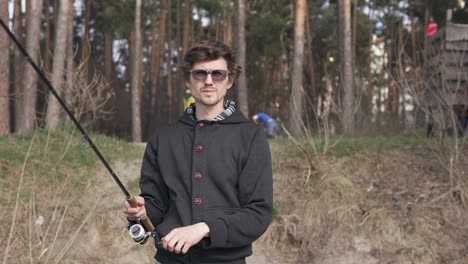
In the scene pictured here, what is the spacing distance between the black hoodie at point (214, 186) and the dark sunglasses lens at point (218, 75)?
0.16 meters

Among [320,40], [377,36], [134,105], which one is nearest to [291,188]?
[134,105]

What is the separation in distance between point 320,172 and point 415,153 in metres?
1.54

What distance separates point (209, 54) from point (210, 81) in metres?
0.11

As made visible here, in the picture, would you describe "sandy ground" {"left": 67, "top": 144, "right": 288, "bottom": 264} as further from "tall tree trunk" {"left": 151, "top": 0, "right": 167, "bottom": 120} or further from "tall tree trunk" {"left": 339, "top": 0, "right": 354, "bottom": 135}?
"tall tree trunk" {"left": 151, "top": 0, "right": 167, "bottom": 120}

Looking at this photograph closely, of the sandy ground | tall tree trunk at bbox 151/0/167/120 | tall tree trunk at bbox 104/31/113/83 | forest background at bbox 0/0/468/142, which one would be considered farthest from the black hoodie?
tall tree trunk at bbox 151/0/167/120

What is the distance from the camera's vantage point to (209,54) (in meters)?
1.84

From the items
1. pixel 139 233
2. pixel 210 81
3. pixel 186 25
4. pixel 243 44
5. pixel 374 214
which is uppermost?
pixel 186 25

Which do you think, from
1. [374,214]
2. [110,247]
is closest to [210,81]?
[110,247]

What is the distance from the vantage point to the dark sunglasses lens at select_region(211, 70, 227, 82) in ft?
6.05

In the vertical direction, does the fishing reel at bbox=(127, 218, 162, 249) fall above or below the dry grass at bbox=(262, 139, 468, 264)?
above

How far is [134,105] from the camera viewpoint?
47.7ft

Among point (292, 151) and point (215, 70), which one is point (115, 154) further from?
point (215, 70)

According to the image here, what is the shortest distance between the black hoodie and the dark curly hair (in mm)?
198

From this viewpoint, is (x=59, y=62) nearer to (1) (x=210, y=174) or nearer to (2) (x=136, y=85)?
(2) (x=136, y=85)
